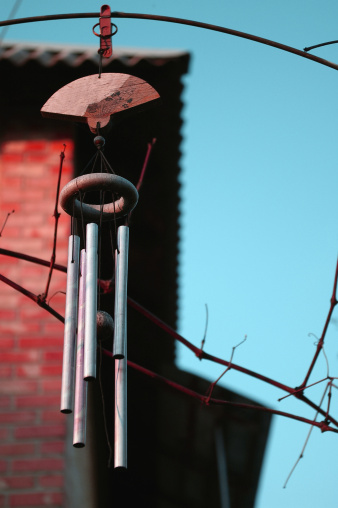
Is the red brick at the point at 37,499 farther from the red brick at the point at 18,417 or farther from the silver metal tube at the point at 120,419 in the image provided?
the silver metal tube at the point at 120,419

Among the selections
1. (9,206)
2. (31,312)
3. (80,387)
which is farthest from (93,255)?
(9,206)

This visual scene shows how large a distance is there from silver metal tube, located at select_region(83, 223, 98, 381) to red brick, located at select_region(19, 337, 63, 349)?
4.63ft

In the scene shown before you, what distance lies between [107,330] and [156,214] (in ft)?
7.23

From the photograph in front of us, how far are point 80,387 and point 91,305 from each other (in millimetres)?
251

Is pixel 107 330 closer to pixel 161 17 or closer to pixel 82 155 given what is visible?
pixel 161 17

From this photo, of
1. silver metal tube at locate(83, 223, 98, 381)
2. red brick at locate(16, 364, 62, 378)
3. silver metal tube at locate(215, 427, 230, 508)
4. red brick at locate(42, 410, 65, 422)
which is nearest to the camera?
silver metal tube at locate(83, 223, 98, 381)

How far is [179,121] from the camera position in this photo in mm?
4406

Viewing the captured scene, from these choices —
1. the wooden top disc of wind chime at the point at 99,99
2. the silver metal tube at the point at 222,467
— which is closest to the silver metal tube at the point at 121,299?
the wooden top disc of wind chime at the point at 99,99

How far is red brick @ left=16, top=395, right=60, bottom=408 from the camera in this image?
3.69m

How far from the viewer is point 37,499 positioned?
136 inches

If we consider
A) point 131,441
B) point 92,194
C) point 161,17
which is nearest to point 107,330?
point 161,17

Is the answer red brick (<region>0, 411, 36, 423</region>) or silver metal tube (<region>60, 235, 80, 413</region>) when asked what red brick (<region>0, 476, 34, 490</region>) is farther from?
silver metal tube (<region>60, 235, 80, 413</region>)

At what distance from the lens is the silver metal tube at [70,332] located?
233 centimetres

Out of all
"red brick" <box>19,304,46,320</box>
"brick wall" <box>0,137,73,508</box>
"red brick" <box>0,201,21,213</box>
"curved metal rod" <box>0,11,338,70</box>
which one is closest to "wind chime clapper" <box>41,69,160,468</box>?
"curved metal rod" <box>0,11,338,70</box>
